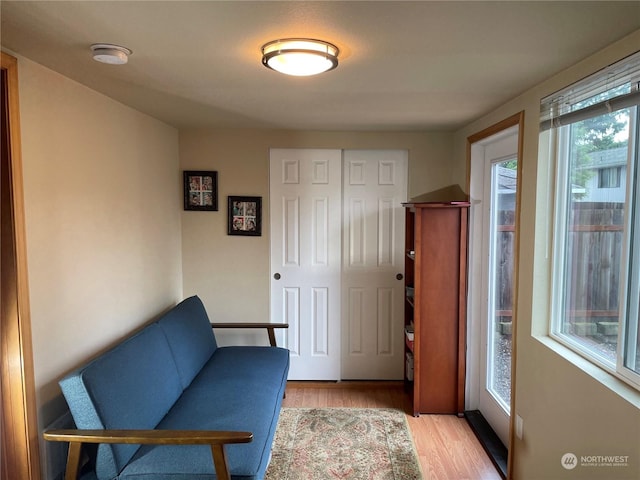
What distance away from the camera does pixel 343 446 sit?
275 centimetres

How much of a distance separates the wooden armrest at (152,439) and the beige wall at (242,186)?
1.93 meters

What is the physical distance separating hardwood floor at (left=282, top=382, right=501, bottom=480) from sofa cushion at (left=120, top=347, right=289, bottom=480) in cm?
64

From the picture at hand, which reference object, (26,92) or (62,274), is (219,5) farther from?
(62,274)

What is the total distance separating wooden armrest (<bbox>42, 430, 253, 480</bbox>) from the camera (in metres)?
1.68

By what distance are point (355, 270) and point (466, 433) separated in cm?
149

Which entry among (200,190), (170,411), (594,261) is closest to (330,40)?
(594,261)

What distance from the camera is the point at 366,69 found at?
182cm

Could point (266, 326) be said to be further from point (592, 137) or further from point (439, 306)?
point (592, 137)

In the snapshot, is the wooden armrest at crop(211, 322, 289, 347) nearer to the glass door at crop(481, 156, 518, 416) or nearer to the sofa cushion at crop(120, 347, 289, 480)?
the sofa cushion at crop(120, 347, 289, 480)

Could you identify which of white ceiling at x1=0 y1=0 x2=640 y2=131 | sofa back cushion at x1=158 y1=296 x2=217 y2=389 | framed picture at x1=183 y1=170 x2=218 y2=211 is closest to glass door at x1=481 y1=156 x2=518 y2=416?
white ceiling at x1=0 y1=0 x2=640 y2=131

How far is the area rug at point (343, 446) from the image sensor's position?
97.8 inches

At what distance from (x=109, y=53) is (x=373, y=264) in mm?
2607

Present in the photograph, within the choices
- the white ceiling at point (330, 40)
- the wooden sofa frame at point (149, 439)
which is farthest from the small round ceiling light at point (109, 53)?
the wooden sofa frame at point (149, 439)

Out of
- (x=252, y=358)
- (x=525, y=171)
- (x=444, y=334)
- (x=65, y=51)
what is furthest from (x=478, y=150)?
(x=65, y=51)
